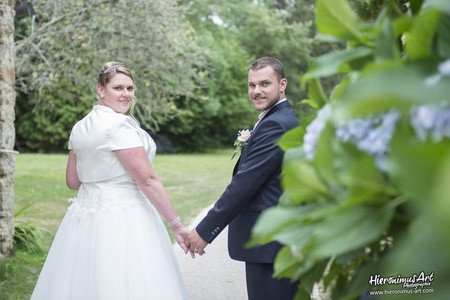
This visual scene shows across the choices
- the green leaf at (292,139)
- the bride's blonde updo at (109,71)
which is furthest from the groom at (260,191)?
the green leaf at (292,139)

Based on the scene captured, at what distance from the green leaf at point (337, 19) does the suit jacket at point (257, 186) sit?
1.88 meters

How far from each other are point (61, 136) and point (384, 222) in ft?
93.7

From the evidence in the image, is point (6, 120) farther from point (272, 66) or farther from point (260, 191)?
point (260, 191)

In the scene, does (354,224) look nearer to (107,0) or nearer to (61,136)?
(107,0)

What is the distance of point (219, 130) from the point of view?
3338 centimetres

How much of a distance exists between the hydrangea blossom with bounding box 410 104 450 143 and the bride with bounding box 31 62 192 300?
2762 millimetres

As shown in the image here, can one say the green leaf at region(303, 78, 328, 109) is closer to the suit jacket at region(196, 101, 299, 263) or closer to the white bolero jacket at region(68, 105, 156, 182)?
the suit jacket at region(196, 101, 299, 263)

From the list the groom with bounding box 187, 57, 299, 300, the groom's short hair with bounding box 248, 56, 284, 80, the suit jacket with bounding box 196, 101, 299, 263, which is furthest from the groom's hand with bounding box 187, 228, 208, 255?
the groom's short hair with bounding box 248, 56, 284, 80

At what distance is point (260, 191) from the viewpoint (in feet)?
10.7

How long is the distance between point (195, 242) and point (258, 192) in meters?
0.63

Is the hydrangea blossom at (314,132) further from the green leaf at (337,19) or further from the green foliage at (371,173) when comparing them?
the green leaf at (337,19)

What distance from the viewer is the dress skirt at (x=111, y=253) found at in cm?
350

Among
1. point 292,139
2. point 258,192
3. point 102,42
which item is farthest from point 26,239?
point 102,42

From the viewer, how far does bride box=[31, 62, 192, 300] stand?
11.5 ft
